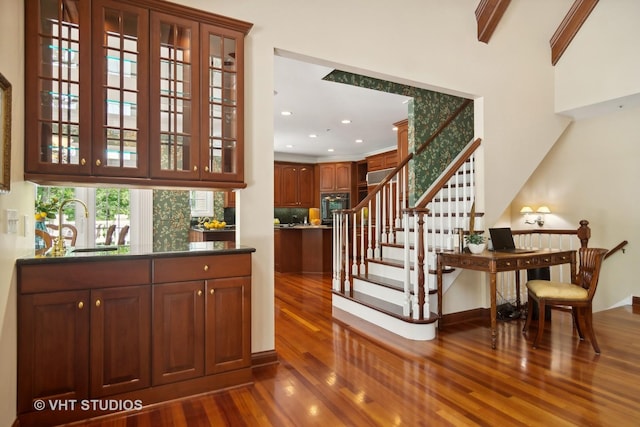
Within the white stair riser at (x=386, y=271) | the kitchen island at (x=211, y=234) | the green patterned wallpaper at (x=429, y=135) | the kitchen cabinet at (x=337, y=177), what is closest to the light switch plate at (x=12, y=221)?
the white stair riser at (x=386, y=271)

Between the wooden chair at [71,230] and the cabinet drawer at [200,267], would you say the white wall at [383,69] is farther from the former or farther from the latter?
the wooden chair at [71,230]

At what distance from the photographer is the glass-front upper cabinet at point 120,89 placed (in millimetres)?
2203

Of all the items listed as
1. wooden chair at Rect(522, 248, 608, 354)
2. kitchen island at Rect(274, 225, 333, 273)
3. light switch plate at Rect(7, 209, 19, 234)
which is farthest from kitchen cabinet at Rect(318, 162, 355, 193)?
light switch plate at Rect(7, 209, 19, 234)

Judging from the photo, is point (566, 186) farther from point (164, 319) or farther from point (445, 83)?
point (164, 319)

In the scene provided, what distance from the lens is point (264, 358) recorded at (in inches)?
108

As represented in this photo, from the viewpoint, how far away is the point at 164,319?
220 cm

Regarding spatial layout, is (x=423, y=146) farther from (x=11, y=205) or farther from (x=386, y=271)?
(x=11, y=205)

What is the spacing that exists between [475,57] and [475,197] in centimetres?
159

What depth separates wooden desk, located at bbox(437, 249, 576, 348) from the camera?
3.07m

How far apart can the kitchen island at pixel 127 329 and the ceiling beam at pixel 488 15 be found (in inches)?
141

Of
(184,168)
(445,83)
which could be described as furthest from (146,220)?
(445,83)

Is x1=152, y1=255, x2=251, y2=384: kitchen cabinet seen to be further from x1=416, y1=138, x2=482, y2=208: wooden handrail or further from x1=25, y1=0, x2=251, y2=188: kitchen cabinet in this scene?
x1=416, y1=138, x2=482, y2=208: wooden handrail

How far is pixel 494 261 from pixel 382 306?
1228mm

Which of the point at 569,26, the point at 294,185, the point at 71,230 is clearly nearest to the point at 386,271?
the point at 569,26
